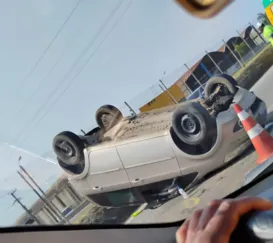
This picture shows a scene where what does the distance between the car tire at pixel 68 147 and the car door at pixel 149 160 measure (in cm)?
36

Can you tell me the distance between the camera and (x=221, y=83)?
2.72m

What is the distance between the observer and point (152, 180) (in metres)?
2.59

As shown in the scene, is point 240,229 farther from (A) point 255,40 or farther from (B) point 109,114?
(A) point 255,40

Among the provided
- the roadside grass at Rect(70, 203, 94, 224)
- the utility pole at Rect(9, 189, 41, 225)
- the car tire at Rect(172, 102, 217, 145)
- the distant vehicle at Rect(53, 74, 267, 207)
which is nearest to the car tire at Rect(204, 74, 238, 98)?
the distant vehicle at Rect(53, 74, 267, 207)

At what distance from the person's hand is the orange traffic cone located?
145 centimetres

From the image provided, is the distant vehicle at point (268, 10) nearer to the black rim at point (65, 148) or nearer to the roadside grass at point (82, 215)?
the black rim at point (65, 148)

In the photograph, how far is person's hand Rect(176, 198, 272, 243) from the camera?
44.0 inches

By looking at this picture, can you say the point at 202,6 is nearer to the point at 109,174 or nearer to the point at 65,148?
the point at 65,148

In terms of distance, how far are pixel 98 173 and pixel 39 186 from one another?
742mm

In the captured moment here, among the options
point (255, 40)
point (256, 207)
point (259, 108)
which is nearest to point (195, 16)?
point (256, 207)

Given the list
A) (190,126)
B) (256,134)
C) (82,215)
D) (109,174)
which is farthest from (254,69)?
(82,215)

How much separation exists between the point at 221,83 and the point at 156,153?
0.44 metres

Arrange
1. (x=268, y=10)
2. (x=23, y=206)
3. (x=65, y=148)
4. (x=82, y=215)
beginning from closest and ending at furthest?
(x=23, y=206), (x=82, y=215), (x=65, y=148), (x=268, y=10)

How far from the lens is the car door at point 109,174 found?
2.48m
